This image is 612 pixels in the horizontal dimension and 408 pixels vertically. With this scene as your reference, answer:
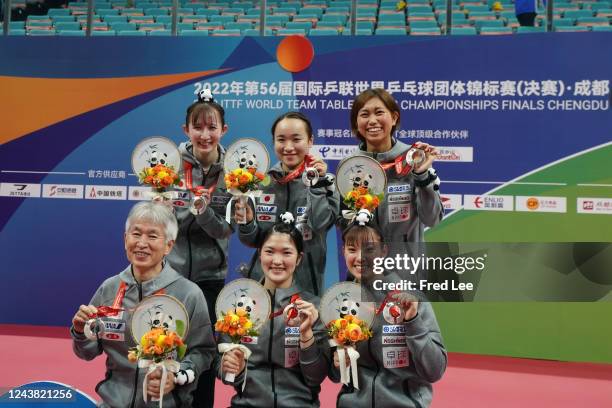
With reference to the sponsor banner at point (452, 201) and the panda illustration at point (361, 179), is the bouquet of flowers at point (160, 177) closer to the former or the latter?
the panda illustration at point (361, 179)

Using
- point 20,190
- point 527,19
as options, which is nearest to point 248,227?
point 527,19

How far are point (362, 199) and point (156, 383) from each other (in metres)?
1.05

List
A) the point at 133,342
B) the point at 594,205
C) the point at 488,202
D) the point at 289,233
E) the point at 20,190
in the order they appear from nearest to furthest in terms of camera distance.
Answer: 1. the point at 133,342
2. the point at 289,233
3. the point at 594,205
4. the point at 488,202
5. the point at 20,190

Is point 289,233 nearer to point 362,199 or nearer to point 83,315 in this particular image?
point 362,199

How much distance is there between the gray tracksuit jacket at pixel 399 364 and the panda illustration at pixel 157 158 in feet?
3.92

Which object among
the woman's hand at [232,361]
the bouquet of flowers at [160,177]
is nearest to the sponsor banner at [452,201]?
the bouquet of flowers at [160,177]

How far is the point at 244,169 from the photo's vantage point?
302 cm

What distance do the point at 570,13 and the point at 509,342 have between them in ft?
10.8

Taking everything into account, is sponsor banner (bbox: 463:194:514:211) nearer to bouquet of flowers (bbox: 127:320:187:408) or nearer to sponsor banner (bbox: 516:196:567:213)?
sponsor banner (bbox: 516:196:567:213)

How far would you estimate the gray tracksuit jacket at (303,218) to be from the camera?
2.98 meters

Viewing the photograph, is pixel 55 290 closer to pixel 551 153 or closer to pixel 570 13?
pixel 551 153

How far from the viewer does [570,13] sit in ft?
21.2

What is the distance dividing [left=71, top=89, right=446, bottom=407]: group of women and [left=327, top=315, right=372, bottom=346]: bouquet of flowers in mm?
87

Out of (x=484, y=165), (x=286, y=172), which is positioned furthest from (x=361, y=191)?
(x=484, y=165)
